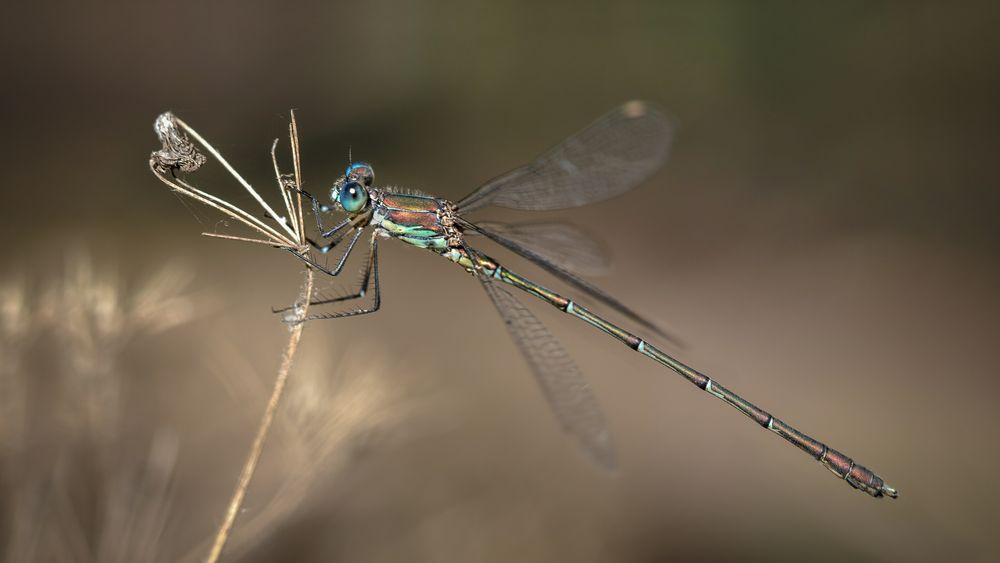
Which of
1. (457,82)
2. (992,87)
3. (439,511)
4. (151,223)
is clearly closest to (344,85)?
(457,82)

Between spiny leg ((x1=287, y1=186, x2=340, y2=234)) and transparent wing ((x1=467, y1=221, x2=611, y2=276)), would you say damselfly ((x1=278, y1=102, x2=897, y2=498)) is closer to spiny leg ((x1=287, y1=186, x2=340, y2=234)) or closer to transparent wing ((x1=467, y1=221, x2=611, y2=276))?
transparent wing ((x1=467, y1=221, x2=611, y2=276))

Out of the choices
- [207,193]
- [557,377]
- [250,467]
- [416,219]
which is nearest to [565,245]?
[557,377]

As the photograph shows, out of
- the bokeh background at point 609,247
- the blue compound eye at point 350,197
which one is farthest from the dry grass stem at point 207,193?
the bokeh background at point 609,247

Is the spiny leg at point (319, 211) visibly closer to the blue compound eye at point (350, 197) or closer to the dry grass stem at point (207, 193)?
the blue compound eye at point (350, 197)

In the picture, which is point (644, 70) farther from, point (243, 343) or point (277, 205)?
point (243, 343)

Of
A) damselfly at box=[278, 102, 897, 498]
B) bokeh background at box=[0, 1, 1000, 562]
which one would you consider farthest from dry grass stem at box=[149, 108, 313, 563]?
bokeh background at box=[0, 1, 1000, 562]
